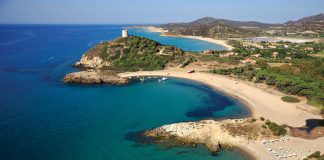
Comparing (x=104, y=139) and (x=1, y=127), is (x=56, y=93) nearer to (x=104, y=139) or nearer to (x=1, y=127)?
(x=1, y=127)

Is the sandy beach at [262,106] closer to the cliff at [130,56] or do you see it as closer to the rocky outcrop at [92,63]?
the cliff at [130,56]

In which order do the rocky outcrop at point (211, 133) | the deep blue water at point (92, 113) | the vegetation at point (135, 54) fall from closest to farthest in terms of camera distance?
the deep blue water at point (92, 113) < the rocky outcrop at point (211, 133) < the vegetation at point (135, 54)

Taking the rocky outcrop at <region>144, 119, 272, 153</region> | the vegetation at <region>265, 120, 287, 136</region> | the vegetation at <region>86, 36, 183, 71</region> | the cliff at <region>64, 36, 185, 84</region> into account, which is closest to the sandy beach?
the vegetation at <region>265, 120, 287, 136</region>

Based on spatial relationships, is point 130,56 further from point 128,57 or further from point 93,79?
point 93,79

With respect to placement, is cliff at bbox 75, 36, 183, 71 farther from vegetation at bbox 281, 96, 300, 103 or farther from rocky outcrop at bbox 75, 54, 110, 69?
vegetation at bbox 281, 96, 300, 103

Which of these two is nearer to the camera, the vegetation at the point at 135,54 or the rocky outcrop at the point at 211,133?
the rocky outcrop at the point at 211,133

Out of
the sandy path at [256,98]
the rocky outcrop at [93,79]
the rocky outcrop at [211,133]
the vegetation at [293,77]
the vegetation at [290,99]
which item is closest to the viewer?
the rocky outcrop at [211,133]

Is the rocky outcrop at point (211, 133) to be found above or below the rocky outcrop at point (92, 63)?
below

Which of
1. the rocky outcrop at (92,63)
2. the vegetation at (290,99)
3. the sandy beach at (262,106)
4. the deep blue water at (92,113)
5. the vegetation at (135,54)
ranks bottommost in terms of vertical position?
the deep blue water at (92,113)

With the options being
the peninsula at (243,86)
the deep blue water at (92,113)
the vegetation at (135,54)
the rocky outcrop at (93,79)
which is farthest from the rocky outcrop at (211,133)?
the vegetation at (135,54)
